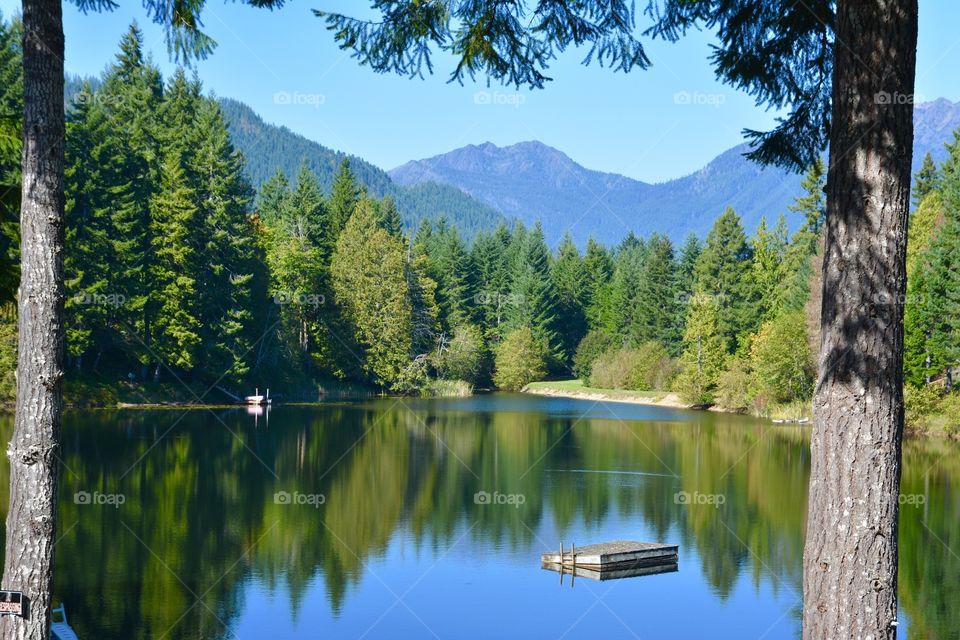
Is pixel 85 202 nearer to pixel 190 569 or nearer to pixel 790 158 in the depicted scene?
pixel 190 569

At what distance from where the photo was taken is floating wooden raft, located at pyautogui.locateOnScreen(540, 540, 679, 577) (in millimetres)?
15672

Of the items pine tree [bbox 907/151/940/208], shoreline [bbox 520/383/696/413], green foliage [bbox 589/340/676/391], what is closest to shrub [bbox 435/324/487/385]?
shoreline [bbox 520/383/696/413]

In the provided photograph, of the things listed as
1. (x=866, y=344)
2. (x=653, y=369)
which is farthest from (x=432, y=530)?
(x=653, y=369)

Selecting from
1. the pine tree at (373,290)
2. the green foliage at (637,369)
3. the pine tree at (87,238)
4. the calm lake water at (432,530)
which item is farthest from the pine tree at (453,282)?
the calm lake water at (432,530)

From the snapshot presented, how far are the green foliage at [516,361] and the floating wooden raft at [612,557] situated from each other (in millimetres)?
44485

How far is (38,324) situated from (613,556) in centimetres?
1163

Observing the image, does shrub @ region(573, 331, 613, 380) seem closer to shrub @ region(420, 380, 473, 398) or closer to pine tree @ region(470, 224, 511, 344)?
pine tree @ region(470, 224, 511, 344)

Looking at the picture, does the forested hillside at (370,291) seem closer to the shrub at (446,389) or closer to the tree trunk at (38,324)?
the shrub at (446,389)

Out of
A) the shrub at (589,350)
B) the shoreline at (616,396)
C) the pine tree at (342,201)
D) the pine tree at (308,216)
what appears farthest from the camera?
the shrub at (589,350)

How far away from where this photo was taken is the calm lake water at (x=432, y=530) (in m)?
13.3

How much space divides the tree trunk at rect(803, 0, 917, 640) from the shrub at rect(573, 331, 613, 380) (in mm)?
58709

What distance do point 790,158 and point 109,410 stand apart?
31781mm

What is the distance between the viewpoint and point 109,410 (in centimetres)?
3462

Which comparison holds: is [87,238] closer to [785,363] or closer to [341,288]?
[341,288]
